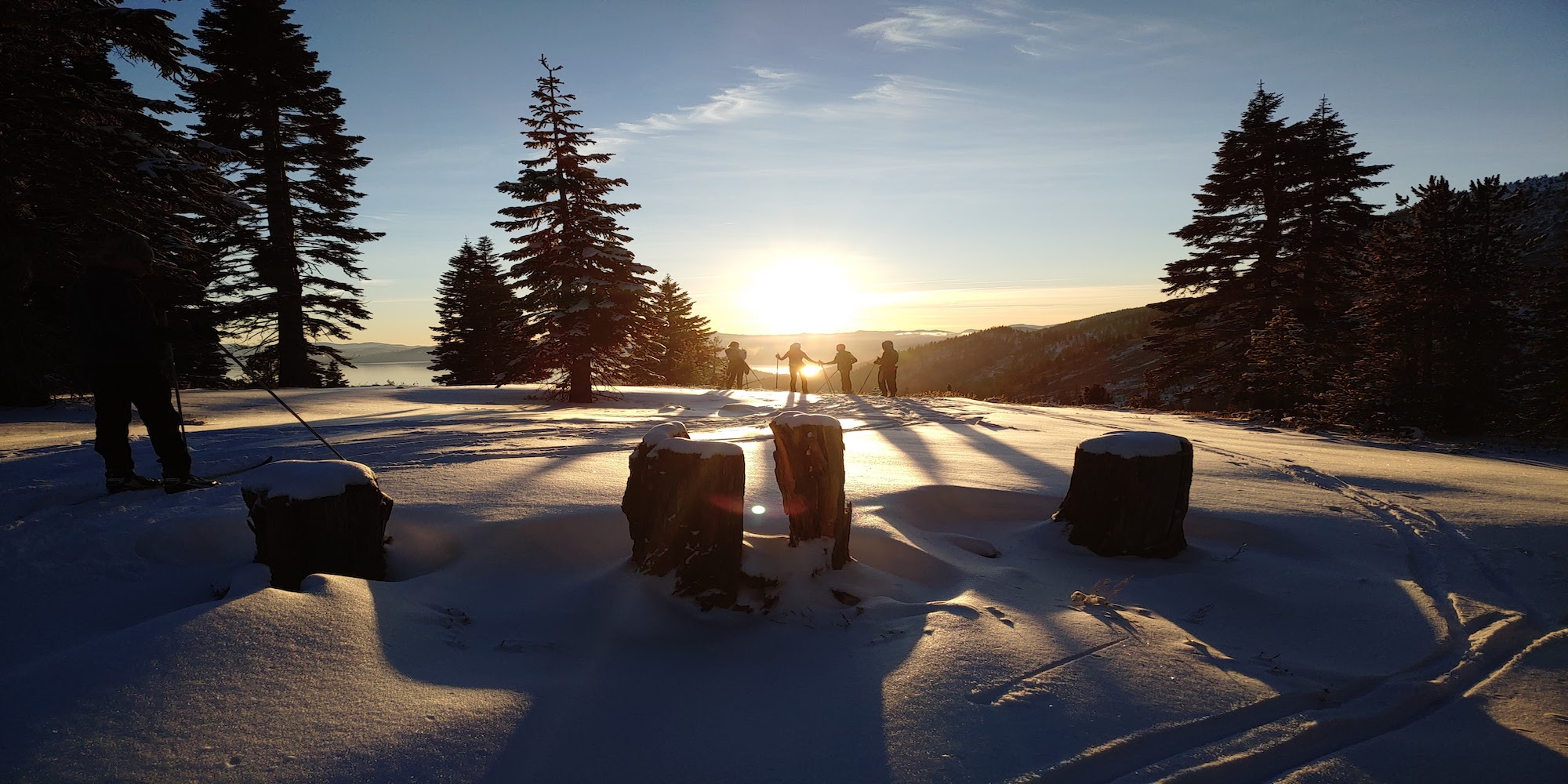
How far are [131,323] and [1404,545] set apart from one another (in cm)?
964

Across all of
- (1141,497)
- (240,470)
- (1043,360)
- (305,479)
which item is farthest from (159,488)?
(1043,360)

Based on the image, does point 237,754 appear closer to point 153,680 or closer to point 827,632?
point 153,680

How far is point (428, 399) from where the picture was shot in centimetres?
1434

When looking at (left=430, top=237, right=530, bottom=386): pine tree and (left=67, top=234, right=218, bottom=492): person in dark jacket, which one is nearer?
(left=67, top=234, right=218, bottom=492): person in dark jacket

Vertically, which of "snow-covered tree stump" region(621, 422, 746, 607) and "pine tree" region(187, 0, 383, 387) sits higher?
"pine tree" region(187, 0, 383, 387)

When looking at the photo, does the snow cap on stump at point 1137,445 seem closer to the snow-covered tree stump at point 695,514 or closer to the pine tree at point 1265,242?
the snow-covered tree stump at point 695,514

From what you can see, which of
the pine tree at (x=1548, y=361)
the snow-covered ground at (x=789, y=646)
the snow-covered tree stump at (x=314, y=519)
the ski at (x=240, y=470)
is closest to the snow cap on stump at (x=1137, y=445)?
the snow-covered ground at (x=789, y=646)

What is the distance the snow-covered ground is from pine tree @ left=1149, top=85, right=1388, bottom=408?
2022cm

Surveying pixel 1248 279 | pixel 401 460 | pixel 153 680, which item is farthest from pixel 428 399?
pixel 1248 279

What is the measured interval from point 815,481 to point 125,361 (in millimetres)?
5169

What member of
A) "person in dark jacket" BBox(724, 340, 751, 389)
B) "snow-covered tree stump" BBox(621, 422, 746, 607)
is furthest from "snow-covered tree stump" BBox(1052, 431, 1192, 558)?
"person in dark jacket" BBox(724, 340, 751, 389)

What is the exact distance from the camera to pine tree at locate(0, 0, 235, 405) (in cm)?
934

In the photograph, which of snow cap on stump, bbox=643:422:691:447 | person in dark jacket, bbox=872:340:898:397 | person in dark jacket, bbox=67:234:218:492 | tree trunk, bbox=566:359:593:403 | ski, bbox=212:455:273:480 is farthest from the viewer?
person in dark jacket, bbox=872:340:898:397

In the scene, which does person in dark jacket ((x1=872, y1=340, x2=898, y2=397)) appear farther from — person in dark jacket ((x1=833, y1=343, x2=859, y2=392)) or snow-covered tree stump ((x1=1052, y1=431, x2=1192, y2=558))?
snow-covered tree stump ((x1=1052, y1=431, x2=1192, y2=558))
